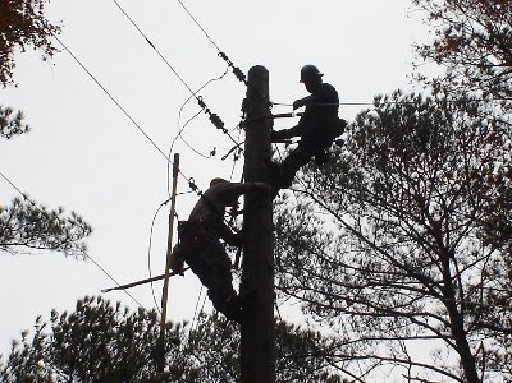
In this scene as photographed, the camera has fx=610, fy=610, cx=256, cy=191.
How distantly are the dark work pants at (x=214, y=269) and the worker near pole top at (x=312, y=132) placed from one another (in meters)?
0.66

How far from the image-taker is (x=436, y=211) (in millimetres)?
9164

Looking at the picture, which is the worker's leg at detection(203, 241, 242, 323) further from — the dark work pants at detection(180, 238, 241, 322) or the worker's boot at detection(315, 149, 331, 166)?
the worker's boot at detection(315, 149, 331, 166)

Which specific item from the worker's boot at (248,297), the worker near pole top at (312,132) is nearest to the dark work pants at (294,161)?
the worker near pole top at (312,132)

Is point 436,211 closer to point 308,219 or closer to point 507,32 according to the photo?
point 308,219

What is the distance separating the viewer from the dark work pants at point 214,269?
→ 4.18 metres

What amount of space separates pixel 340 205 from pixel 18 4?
5836 mm

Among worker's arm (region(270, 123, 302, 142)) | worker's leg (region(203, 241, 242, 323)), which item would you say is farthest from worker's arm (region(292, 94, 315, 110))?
worker's leg (region(203, 241, 242, 323))

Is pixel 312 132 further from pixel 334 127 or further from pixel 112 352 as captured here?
pixel 112 352

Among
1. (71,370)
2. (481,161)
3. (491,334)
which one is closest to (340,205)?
(481,161)

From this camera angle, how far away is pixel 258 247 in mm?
4066

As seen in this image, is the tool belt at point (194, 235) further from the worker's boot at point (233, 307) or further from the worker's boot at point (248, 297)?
the worker's boot at point (248, 297)

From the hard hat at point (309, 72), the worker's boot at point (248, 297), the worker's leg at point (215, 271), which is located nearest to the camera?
the worker's boot at point (248, 297)

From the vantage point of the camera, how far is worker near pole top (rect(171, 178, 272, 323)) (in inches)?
168

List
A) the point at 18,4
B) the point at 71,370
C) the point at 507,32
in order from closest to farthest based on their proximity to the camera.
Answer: the point at 507,32
the point at 18,4
the point at 71,370
